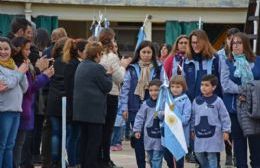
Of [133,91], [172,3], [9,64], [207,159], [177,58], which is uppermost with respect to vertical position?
[172,3]

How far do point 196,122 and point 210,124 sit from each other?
0.69ft

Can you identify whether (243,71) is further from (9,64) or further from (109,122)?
(9,64)

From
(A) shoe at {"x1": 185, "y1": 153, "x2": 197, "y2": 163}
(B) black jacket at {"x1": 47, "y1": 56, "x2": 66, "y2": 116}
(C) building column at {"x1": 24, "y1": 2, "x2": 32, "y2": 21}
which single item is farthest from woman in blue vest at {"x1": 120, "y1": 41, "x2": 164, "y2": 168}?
(C) building column at {"x1": 24, "y1": 2, "x2": 32, "y2": 21}

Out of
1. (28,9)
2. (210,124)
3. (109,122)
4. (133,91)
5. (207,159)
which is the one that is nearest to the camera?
(210,124)

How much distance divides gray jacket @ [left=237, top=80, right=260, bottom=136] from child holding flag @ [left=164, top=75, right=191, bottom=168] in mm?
745

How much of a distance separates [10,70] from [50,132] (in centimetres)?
185

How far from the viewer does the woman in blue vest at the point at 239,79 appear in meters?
10.0

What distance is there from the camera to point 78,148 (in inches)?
416

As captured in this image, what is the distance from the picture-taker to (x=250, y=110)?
969 centimetres

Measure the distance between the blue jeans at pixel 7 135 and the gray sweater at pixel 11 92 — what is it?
0.10 m

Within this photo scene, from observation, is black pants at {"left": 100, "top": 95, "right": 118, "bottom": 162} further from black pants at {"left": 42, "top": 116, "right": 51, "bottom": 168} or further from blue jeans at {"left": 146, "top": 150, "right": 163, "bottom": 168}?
blue jeans at {"left": 146, "top": 150, "right": 163, "bottom": 168}

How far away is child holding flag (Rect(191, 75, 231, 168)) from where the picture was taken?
31.8 ft

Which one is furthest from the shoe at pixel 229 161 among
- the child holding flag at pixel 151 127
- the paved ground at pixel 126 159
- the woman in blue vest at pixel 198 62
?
the child holding flag at pixel 151 127

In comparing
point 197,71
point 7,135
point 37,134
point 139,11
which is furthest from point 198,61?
point 139,11
